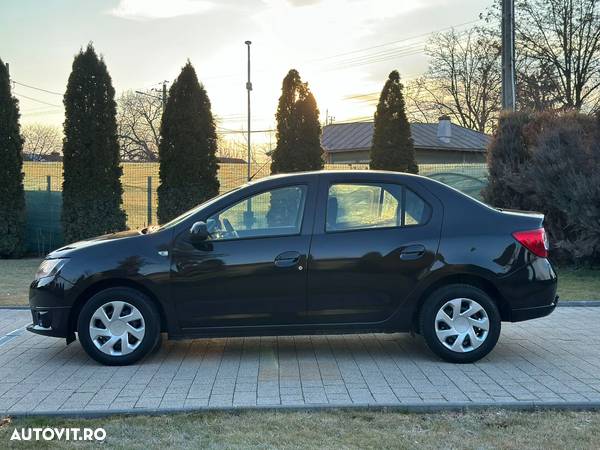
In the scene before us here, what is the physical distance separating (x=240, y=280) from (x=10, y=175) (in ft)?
39.4

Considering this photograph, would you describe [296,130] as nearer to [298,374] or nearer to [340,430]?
[298,374]

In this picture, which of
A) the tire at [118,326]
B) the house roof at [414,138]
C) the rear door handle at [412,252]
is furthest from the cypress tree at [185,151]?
the house roof at [414,138]

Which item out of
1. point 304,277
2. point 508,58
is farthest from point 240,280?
point 508,58

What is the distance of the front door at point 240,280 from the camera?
5.50m

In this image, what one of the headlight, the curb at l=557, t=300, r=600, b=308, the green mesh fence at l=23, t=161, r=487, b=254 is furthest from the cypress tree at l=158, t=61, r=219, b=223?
the headlight

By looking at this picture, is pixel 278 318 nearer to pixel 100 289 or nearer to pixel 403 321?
pixel 403 321

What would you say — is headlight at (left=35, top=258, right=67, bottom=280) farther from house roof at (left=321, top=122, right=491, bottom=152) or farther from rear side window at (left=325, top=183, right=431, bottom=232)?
house roof at (left=321, top=122, right=491, bottom=152)

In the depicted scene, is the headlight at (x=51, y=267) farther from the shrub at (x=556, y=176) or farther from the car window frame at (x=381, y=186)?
the shrub at (x=556, y=176)

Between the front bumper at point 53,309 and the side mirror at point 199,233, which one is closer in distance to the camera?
the side mirror at point 199,233

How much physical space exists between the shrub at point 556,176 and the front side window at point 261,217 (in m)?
7.44

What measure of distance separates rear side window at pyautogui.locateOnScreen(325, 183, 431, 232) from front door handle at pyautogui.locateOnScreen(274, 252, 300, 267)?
1.27ft

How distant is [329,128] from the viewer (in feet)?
147

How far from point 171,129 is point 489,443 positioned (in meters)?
12.1

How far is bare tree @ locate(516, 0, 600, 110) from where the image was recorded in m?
35.6
